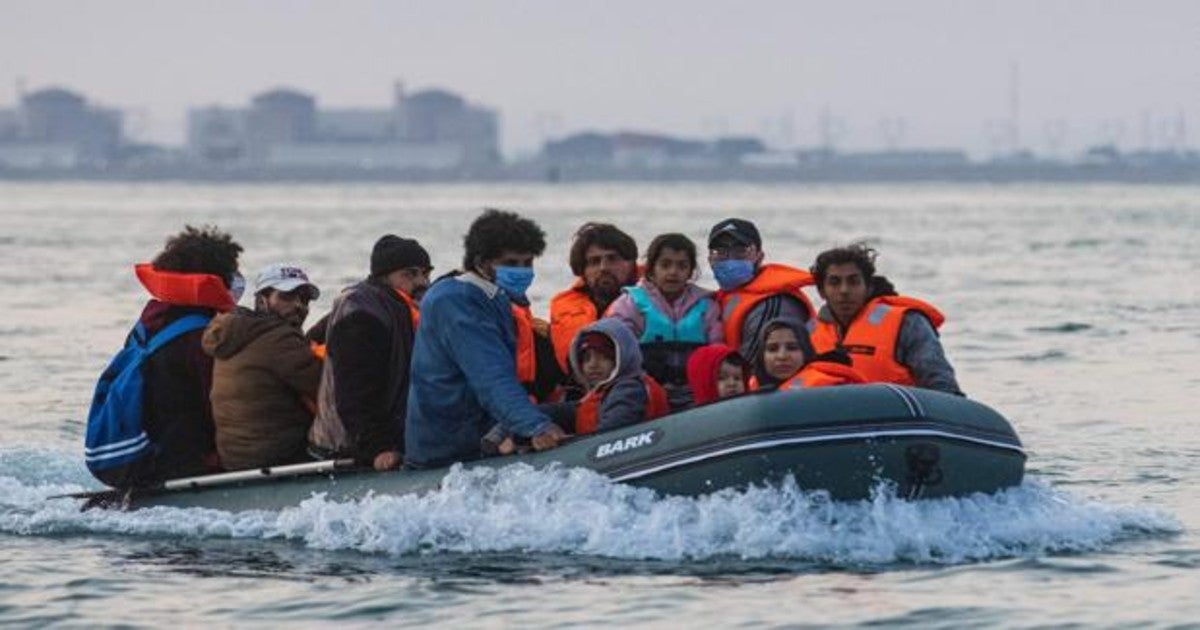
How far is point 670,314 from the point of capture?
1093cm

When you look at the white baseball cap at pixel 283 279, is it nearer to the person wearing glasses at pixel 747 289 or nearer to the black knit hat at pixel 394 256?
the black knit hat at pixel 394 256

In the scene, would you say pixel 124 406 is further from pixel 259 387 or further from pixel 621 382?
pixel 621 382

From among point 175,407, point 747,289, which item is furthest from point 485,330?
point 175,407

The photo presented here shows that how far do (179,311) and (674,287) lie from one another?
2.42 metres

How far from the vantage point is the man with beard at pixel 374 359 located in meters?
11.0

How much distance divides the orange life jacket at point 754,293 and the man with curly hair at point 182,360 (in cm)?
234

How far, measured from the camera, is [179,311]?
11.8 meters

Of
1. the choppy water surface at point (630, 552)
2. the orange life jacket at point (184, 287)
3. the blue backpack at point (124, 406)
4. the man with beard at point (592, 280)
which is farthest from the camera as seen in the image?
the blue backpack at point (124, 406)

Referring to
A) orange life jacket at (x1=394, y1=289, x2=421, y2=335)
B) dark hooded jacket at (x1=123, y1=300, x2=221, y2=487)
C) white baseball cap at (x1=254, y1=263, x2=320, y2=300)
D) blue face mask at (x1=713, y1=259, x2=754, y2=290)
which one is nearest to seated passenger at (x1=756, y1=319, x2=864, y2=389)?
blue face mask at (x1=713, y1=259, x2=754, y2=290)

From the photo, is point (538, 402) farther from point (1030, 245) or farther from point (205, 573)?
point (1030, 245)

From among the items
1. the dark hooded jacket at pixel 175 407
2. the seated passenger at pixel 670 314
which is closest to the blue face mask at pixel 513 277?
the seated passenger at pixel 670 314

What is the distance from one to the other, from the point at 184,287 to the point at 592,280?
187cm

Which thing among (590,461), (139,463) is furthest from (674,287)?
(139,463)

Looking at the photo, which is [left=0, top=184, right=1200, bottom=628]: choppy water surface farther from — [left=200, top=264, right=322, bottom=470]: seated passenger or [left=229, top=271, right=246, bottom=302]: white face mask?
[left=229, top=271, right=246, bottom=302]: white face mask
